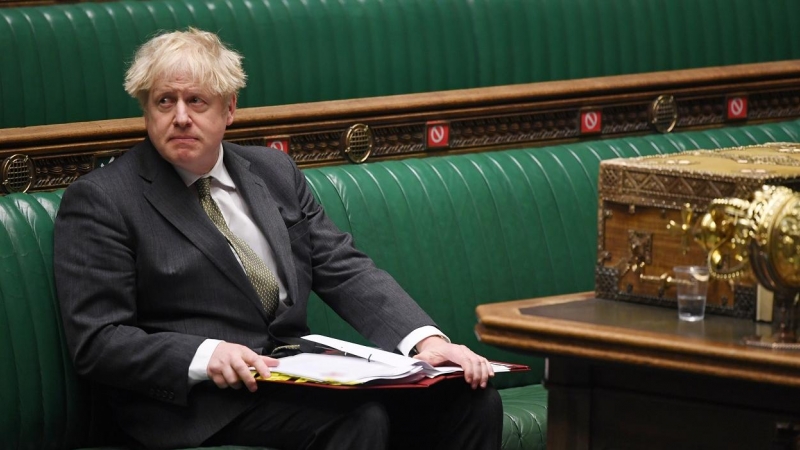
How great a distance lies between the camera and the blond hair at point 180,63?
3.08 metres

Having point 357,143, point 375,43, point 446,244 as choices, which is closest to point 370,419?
point 446,244

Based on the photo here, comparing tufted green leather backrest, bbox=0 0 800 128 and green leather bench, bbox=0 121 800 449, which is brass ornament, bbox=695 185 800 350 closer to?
green leather bench, bbox=0 121 800 449

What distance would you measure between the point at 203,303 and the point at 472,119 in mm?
1222

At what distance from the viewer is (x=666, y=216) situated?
8.71 ft

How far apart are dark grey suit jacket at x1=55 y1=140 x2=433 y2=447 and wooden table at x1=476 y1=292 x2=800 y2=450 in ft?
2.24

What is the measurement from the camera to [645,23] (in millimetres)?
4965

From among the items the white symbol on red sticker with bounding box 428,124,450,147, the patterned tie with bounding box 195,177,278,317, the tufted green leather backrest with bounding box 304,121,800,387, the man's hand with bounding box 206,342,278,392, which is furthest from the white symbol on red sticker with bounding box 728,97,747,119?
the man's hand with bounding box 206,342,278,392

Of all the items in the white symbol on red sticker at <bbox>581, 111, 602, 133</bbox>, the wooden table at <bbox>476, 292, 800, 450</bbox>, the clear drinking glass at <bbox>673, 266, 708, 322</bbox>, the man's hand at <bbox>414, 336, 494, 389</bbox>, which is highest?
the white symbol on red sticker at <bbox>581, 111, 602, 133</bbox>

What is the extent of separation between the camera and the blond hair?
10.1 ft

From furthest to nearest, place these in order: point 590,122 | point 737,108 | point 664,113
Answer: point 737,108, point 664,113, point 590,122

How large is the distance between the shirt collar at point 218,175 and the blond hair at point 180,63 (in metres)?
0.15

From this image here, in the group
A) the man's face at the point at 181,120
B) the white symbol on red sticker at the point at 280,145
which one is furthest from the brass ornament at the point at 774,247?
the white symbol on red sticker at the point at 280,145

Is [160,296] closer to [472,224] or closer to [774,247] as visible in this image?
[472,224]

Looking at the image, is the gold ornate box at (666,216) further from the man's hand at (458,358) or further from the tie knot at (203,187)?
the tie knot at (203,187)
